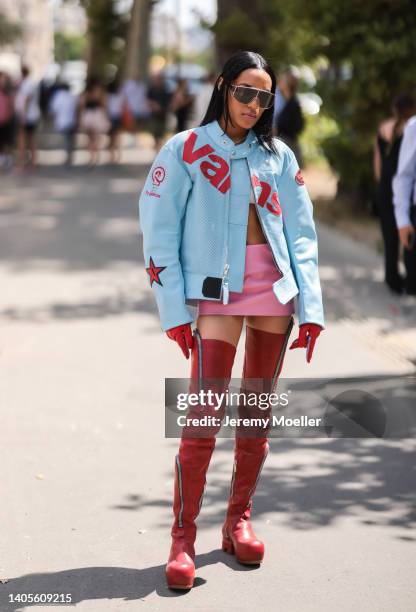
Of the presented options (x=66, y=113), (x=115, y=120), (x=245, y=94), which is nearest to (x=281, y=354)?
(x=245, y=94)

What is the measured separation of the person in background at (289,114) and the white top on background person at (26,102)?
20.1 ft

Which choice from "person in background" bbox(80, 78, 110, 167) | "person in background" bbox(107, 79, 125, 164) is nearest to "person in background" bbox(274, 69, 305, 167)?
"person in background" bbox(80, 78, 110, 167)

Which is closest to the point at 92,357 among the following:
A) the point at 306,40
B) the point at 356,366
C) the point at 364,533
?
the point at 356,366

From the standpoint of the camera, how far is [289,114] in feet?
57.5

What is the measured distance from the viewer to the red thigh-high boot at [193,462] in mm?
4375

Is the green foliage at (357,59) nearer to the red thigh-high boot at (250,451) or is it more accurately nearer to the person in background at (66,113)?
the person in background at (66,113)

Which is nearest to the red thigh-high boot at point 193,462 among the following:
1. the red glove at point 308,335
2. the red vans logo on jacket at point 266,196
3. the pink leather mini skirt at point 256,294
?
the pink leather mini skirt at point 256,294

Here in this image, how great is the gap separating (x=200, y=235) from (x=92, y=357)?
4.05 meters

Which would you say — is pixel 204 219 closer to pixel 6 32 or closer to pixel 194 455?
pixel 194 455

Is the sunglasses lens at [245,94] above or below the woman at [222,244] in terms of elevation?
above

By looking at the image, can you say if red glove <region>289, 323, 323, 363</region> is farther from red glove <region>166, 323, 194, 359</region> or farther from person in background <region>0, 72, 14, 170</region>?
person in background <region>0, 72, 14, 170</region>

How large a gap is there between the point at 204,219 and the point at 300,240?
37cm

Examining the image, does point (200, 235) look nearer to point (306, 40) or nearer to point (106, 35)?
point (306, 40)

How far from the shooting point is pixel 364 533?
498 cm
